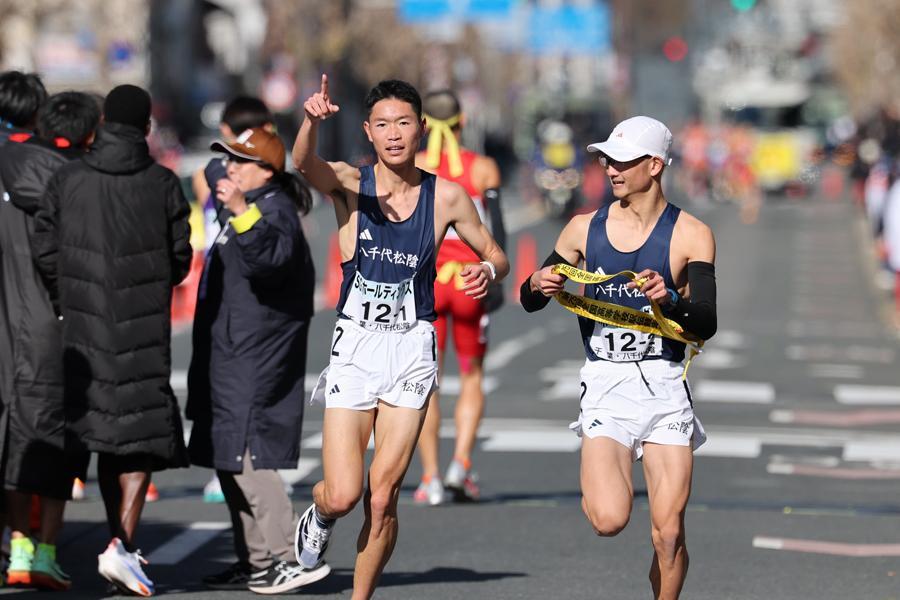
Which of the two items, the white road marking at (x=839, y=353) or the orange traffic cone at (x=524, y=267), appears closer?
the white road marking at (x=839, y=353)

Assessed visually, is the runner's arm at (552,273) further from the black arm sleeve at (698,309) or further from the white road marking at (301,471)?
the white road marking at (301,471)

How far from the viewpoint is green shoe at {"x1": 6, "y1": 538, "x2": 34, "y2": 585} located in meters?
8.08

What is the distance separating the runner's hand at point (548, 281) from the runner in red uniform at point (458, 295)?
3532 mm

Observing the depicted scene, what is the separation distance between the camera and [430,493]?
10.5 meters

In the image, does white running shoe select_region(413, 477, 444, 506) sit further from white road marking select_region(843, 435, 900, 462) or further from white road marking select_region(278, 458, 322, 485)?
white road marking select_region(843, 435, 900, 462)

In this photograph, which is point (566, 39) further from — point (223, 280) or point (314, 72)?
point (223, 280)

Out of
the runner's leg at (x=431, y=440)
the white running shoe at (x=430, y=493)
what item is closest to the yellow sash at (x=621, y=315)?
the runner's leg at (x=431, y=440)

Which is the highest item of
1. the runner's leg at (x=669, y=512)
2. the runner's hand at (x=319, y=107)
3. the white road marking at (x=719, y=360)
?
the runner's hand at (x=319, y=107)

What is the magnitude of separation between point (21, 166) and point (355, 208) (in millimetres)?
1664

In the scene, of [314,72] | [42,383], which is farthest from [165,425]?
Result: [314,72]

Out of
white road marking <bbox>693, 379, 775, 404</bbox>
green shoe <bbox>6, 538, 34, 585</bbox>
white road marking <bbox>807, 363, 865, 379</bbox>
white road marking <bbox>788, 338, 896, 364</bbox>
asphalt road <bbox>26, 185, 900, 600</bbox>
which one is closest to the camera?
green shoe <bbox>6, 538, 34, 585</bbox>

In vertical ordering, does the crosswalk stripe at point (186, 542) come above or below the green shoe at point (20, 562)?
below

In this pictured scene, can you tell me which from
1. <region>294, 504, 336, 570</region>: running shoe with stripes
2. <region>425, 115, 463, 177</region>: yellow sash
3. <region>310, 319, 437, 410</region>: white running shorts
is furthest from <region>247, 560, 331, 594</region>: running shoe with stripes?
<region>425, 115, 463, 177</region>: yellow sash

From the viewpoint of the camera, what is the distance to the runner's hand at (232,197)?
7.68 meters
